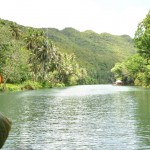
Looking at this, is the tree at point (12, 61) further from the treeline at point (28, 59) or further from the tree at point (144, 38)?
the tree at point (144, 38)

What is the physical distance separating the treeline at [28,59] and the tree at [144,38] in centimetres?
3908

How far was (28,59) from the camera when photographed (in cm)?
13888

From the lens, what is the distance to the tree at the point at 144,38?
85750 millimetres

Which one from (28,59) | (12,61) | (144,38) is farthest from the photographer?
(28,59)

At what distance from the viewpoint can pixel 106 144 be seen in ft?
79.6

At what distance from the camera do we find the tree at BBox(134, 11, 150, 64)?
3376 inches

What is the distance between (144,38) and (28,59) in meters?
62.0

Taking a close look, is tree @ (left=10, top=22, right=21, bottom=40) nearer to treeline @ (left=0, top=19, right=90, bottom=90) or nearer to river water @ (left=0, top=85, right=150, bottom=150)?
treeline @ (left=0, top=19, right=90, bottom=90)

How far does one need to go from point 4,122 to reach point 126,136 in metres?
16.8

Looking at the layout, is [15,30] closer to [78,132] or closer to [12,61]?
[12,61]

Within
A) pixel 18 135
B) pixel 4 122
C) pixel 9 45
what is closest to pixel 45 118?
pixel 18 135

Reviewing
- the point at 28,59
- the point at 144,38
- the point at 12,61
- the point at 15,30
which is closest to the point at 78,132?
the point at 144,38

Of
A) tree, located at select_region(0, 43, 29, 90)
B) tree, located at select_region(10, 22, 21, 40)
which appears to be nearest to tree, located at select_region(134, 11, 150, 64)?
tree, located at select_region(0, 43, 29, 90)

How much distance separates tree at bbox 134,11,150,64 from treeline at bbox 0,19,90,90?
39075 mm
